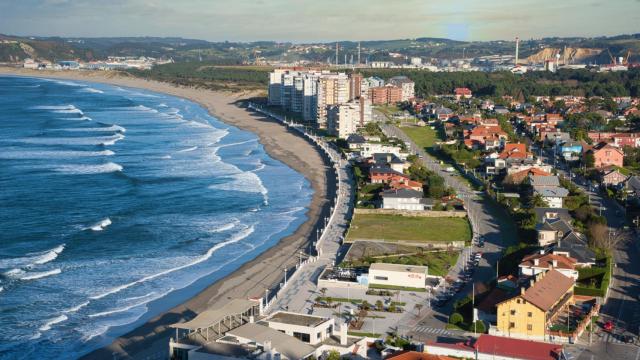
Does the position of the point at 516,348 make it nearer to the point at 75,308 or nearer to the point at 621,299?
the point at 621,299

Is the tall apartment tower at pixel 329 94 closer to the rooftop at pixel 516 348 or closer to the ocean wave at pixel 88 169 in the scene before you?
the ocean wave at pixel 88 169

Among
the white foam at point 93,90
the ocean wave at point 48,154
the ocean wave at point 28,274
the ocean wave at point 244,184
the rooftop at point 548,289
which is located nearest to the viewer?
the rooftop at point 548,289

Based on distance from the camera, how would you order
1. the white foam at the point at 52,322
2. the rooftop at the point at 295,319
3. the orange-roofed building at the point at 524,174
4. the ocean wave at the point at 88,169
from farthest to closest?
the ocean wave at the point at 88,169 < the orange-roofed building at the point at 524,174 < the white foam at the point at 52,322 < the rooftop at the point at 295,319

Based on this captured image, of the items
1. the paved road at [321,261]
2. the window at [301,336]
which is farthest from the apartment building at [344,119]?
the window at [301,336]

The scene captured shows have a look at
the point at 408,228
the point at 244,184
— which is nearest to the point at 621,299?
the point at 408,228

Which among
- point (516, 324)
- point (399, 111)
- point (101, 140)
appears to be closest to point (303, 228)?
point (516, 324)
